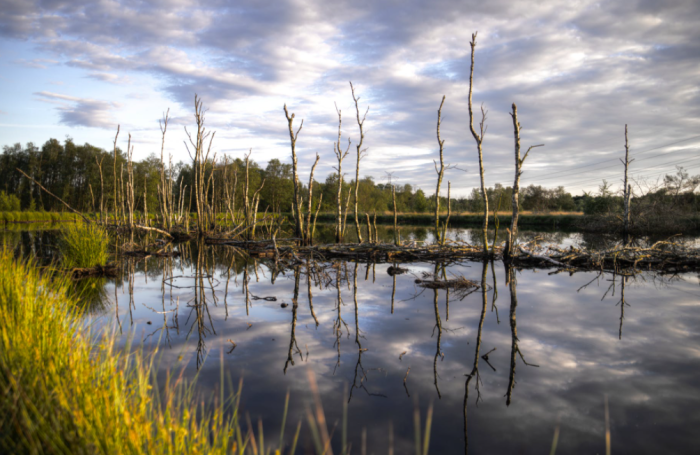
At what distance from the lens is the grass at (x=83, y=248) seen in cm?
947

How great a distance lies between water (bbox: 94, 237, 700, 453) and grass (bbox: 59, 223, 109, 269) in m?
1.54

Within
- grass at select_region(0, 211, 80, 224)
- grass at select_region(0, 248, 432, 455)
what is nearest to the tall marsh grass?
grass at select_region(0, 248, 432, 455)

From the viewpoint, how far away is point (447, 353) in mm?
4875

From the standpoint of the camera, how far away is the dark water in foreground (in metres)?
3.25

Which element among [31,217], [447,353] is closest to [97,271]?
[447,353]

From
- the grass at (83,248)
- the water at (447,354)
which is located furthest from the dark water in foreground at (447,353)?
the grass at (83,248)

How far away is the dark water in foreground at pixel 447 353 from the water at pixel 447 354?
19mm

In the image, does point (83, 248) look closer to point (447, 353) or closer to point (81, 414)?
point (447, 353)

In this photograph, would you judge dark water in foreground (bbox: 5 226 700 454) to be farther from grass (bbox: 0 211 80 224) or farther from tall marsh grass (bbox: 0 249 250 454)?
grass (bbox: 0 211 80 224)

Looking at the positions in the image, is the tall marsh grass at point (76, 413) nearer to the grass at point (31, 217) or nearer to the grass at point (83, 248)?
the grass at point (83, 248)

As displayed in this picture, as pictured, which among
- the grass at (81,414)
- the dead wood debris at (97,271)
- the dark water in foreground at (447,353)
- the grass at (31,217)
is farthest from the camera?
the grass at (31,217)

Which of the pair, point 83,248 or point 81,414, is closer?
point 81,414

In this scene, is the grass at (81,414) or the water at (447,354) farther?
the water at (447,354)

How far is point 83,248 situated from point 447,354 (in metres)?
9.00
